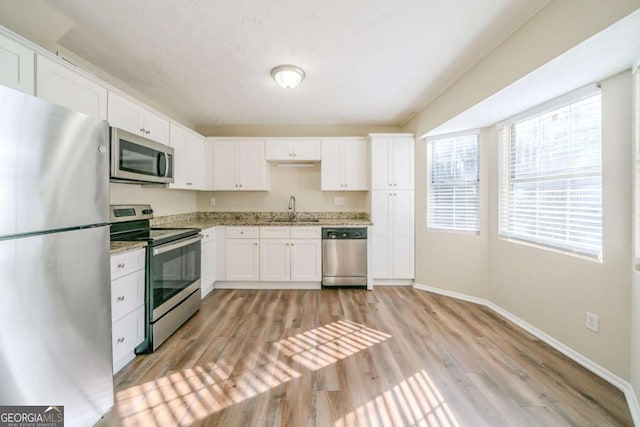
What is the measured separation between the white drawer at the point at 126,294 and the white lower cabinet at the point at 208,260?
1.10 metres

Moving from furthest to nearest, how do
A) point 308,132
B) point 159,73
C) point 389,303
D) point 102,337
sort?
point 308,132 < point 389,303 < point 159,73 < point 102,337

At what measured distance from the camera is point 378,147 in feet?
12.1

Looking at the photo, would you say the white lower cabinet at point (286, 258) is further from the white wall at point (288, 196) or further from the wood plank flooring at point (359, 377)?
the wood plank flooring at point (359, 377)

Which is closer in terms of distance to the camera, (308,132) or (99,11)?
(99,11)

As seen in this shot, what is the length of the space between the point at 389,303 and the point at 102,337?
2698 mm

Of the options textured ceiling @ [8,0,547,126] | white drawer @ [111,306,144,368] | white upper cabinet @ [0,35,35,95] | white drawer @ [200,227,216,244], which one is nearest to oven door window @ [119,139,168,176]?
white upper cabinet @ [0,35,35,95]

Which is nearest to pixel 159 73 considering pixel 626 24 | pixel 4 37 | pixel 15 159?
pixel 4 37

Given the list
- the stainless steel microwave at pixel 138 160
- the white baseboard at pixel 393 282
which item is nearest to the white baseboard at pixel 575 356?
the white baseboard at pixel 393 282

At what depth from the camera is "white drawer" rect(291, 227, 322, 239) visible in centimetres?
358

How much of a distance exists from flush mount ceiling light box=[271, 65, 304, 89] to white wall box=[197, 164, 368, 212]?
183 cm

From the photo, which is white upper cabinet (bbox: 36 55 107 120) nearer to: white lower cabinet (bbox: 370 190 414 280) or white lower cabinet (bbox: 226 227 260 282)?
white lower cabinet (bbox: 226 227 260 282)

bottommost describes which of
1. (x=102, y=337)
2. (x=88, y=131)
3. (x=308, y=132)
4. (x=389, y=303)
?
(x=389, y=303)

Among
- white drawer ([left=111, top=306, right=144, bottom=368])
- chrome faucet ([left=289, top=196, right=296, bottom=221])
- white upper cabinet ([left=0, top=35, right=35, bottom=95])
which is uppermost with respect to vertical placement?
white upper cabinet ([left=0, top=35, right=35, bottom=95])

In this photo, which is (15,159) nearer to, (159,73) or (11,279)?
(11,279)
